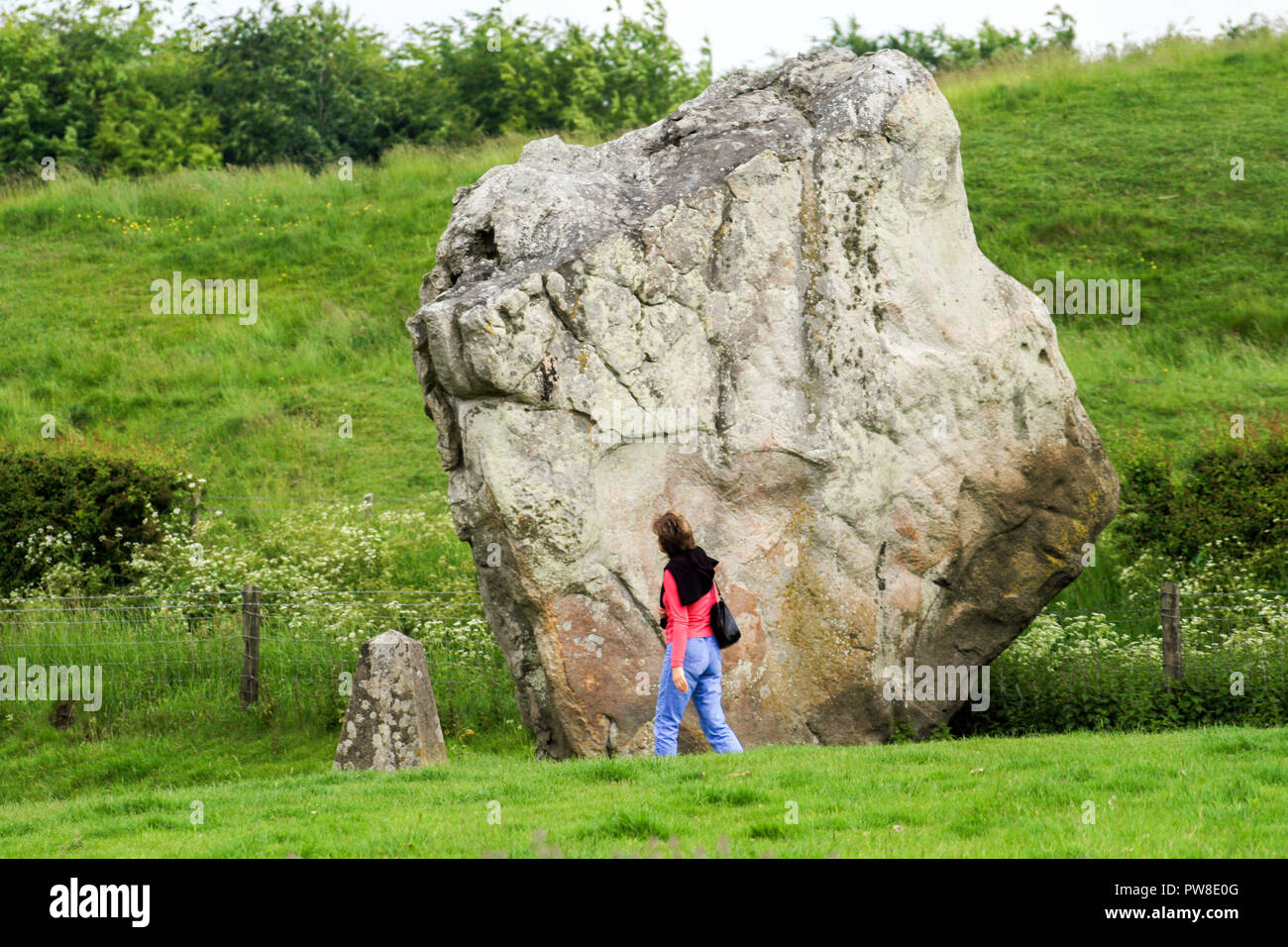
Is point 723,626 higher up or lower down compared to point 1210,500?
lower down

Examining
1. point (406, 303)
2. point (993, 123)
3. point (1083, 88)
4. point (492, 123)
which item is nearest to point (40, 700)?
point (406, 303)

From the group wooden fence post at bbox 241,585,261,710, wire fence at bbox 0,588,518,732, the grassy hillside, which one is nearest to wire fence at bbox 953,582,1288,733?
wire fence at bbox 0,588,518,732

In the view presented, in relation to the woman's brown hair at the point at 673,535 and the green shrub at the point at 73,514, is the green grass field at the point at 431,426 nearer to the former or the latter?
the green shrub at the point at 73,514

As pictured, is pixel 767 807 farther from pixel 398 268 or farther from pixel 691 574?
pixel 398 268

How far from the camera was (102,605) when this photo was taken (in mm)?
17391

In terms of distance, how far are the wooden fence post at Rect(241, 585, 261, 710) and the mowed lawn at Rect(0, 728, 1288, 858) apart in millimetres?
4362

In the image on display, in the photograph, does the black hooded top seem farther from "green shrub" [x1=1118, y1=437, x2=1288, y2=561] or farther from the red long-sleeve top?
"green shrub" [x1=1118, y1=437, x2=1288, y2=561]

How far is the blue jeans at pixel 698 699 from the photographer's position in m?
9.92

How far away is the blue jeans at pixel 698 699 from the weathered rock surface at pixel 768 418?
3.18 feet

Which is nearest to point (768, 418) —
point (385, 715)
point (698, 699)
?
point (698, 699)

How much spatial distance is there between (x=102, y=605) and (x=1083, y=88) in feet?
92.5

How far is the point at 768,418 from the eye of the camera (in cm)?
1138

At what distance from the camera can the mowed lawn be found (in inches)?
273

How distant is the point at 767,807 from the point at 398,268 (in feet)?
78.6
